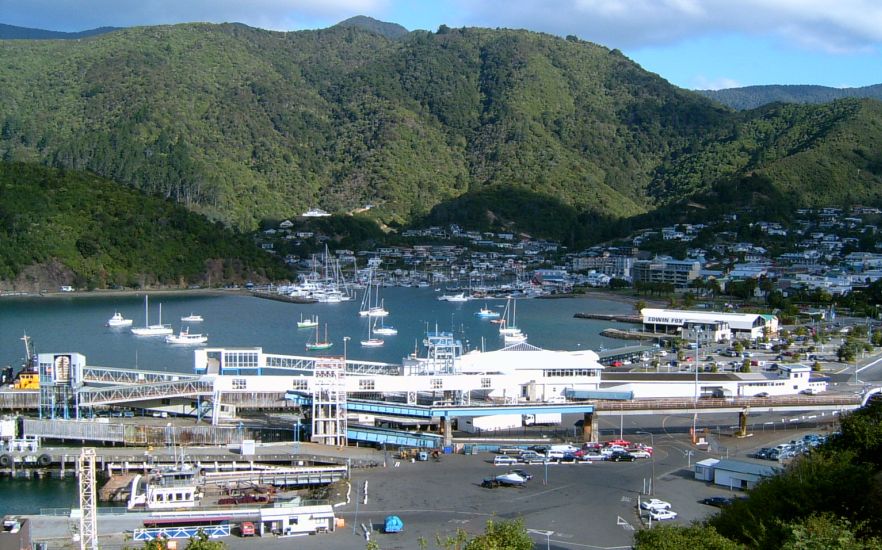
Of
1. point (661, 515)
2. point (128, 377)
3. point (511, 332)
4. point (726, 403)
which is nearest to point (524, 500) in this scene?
point (661, 515)

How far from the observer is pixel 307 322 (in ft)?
144

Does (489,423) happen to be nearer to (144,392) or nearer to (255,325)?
(144,392)

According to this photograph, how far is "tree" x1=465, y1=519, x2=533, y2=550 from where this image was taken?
1066 centimetres

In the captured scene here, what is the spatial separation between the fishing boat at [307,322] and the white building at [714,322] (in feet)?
42.9

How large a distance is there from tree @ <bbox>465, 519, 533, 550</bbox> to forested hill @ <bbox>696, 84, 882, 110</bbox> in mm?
178712

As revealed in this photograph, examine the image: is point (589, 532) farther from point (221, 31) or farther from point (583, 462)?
point (221, 31)

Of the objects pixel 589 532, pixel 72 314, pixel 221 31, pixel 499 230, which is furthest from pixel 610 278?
pixel 221 31

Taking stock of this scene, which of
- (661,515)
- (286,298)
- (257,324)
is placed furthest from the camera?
(286,298)

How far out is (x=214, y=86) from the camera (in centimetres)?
10950

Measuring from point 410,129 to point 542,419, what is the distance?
3523 inches

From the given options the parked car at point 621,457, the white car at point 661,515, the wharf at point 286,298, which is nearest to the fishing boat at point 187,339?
the wharf at point 286,298

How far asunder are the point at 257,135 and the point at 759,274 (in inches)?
2312

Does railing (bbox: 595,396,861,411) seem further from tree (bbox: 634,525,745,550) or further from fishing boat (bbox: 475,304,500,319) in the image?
fishing boat (bbox: 475,304,500,319)

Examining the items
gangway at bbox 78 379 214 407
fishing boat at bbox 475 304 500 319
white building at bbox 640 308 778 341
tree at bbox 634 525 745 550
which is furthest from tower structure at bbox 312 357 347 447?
fishing boat at bbox 475 304 500 319
